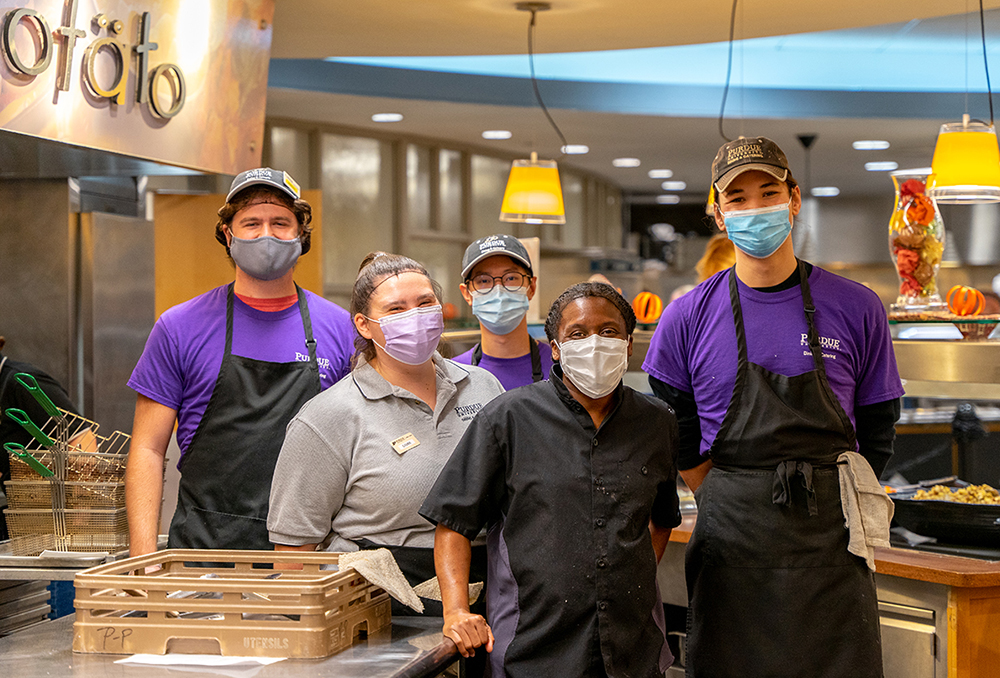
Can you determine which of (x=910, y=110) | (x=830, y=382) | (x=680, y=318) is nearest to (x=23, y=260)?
(x=680, y=318)

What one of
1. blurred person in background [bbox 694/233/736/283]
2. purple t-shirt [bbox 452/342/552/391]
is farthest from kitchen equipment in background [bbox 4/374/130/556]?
blurred person in background [bbox 694/233/736/283]

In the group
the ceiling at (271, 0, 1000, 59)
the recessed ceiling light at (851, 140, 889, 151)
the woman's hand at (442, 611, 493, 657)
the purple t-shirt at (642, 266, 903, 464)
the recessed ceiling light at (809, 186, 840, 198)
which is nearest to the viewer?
the woman's hand at (442, 611, 493, 657)

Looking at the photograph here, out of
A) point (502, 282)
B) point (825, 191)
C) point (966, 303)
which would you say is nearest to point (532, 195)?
point (502, 282)

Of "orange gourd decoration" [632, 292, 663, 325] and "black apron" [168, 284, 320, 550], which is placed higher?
"orange gourd decoration" [632, 292, 663, 325]

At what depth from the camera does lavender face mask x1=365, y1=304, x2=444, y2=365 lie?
2184 mm

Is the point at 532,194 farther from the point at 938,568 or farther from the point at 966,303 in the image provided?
the point at 938,568

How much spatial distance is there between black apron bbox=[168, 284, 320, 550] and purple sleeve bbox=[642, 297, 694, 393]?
864 millimetres

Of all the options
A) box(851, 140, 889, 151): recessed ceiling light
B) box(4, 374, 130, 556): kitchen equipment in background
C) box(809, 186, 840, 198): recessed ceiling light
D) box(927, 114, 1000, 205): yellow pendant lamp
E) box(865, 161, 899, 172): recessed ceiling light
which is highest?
box(809, 186, 840, 198): recessed ceiling light

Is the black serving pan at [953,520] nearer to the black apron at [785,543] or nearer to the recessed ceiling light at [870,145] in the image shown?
the black apron at [785,543]

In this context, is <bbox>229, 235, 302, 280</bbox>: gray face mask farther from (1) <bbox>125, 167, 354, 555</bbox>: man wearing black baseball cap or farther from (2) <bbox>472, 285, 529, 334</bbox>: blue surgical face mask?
(2) <bbox>472, 285, 529, 334</bbox>: blue surgical face mask

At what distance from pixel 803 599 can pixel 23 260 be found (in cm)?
343

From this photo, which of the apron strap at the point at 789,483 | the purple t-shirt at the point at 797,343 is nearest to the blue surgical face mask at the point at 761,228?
the purple t-shirt at the point at 797,343

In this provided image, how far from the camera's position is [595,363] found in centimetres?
203

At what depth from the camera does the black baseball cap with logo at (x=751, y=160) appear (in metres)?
2.34
